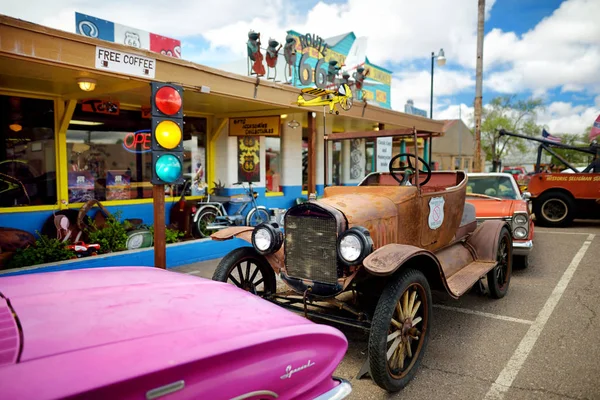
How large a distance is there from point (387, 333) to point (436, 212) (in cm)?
195

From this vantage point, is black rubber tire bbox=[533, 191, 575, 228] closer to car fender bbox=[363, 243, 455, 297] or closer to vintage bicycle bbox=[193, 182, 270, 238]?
vintage bicycle bbox=[193, 182, 270, 238]

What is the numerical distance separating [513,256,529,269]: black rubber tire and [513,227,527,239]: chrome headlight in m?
0.61

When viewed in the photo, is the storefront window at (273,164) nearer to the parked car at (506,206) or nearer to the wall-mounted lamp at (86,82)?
the parked car at (506,206)

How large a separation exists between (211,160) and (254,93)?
301 cm

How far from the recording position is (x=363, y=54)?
68.8 feet

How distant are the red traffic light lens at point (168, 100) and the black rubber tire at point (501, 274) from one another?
157 inches

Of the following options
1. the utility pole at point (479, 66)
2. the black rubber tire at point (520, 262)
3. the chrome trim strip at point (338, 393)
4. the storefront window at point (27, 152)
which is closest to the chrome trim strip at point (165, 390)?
the chrome trim strip at point (338, 393)

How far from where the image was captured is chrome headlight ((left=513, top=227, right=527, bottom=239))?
250 inches

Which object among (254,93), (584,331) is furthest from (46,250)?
(584,331)

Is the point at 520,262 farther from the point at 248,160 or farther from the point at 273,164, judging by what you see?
the point at 273,164

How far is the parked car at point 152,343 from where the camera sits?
132cm

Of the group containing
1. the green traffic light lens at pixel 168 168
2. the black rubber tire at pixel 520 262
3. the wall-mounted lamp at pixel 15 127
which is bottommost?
the black rubber tire at pixel 520 262

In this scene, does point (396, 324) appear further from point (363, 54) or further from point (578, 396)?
point (363, 54)

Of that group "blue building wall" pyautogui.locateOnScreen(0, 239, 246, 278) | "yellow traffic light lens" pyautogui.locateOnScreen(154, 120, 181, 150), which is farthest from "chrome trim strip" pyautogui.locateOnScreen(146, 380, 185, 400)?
"blue building wall" pyautogui.locateOnScreen(0, 239, 246, 278)
